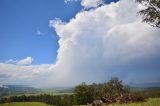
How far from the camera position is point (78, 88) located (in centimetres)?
10338

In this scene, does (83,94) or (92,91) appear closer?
(83,94)

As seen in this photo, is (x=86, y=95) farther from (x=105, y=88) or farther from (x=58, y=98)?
(x=58, y=98)

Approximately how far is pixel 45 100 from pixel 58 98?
40.0ft

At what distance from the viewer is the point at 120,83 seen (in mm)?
122438

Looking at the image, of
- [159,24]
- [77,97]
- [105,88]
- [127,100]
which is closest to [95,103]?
[127,100]

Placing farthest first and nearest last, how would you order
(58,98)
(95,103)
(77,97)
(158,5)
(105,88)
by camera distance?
1. (58,98)
2. (105,88)
3. (77,97)
4. (95,103)
5. (158,5)

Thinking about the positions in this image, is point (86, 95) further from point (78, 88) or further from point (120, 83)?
point (120, 83)

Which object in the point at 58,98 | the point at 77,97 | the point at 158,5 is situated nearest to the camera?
the point at 158,5

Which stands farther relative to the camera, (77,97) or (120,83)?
(120,83)

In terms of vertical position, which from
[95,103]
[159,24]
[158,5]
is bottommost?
[95,103]

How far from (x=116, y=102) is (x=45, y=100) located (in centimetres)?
15616

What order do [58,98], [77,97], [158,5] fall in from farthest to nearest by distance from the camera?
[58,98] → [77,97] → [158,5]

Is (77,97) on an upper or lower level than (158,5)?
lower

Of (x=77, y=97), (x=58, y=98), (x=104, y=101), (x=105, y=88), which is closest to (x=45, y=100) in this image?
(x=58, y=98)
